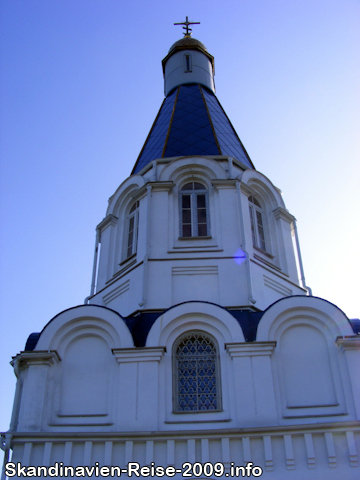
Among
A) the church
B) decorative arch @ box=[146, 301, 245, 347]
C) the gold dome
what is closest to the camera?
the church

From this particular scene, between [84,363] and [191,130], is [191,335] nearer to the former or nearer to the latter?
[84,363]

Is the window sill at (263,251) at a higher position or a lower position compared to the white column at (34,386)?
higher

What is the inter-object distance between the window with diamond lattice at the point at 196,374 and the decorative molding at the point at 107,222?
6.00 m

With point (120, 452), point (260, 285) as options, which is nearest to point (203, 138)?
point (260, 285)

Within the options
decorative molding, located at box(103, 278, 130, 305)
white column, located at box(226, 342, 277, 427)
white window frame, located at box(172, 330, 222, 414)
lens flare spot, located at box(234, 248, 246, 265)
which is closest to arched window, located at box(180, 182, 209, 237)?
lens flare spot, located at box(234, 248, 246, 265)

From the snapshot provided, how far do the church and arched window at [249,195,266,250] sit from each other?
0.07 metres

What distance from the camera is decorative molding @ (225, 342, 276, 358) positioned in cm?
1458

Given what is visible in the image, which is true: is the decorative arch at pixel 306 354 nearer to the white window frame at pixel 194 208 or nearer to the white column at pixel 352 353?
the white column at pixel 352 353

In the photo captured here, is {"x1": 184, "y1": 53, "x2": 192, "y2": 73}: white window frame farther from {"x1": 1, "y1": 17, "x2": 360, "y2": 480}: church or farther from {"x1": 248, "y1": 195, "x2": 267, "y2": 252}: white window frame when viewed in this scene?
{"x1": 248, "y1": 195, "x2": 267, "y2": 252}: white window frame

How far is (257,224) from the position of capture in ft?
63.4

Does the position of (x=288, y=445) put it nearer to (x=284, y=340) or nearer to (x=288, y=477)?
(x=288, y=477)

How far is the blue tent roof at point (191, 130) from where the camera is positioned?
20.9m

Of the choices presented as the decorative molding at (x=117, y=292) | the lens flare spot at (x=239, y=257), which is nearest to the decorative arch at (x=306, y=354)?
the lens flare spot at (x=239, y=257)

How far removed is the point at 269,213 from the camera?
19.9 meters
